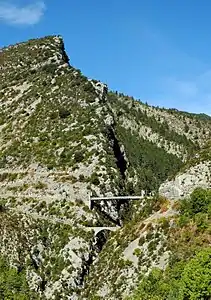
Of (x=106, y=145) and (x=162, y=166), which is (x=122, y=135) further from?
(x=106, y=145)

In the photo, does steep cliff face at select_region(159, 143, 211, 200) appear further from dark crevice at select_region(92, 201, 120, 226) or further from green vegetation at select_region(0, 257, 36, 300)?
green vegetation at select_region(0, 257, 36, 300)

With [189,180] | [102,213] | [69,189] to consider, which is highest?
[69,189]

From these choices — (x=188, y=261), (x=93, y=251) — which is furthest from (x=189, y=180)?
(x=93, y=251)

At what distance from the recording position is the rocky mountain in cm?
8700

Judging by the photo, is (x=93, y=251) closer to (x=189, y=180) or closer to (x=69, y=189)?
(x=69, y=189)

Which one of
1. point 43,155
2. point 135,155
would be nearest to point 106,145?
point 43,155

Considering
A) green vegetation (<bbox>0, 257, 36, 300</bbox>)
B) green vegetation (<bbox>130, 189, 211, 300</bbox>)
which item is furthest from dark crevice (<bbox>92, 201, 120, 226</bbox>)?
green vegetation (<bbox>130, 189, 211, 300</bbox>)

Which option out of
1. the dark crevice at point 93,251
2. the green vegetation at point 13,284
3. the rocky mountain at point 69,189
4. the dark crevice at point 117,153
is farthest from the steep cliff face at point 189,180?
the dark crevice at point 117,153

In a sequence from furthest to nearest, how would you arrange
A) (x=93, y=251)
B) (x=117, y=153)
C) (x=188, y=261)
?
1. (x=117, y=153)
2. (x=93, y=251)
3. (x=188, y=261)

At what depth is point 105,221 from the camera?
109 m

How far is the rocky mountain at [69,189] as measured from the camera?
87000 mm

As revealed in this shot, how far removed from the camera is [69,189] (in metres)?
111

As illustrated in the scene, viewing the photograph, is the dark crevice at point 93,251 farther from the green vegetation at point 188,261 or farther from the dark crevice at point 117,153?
the dark crevice at point 117,153

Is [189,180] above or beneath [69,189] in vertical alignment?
→ beneath
